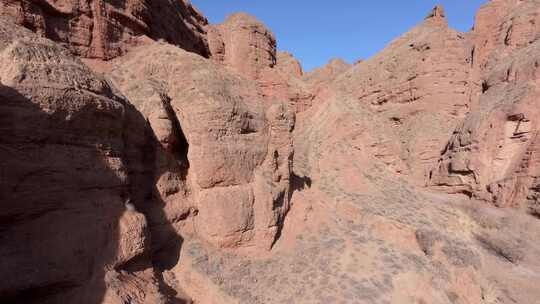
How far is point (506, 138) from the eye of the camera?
13.8m

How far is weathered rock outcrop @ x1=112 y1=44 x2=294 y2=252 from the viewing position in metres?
7.61

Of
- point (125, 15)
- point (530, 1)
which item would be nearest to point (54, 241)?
point (125, 15)

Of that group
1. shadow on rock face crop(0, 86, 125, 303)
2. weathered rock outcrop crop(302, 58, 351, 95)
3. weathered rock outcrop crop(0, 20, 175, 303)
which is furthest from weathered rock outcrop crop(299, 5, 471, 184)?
weathered rock outcrop crop(302, 58, 351, 95)

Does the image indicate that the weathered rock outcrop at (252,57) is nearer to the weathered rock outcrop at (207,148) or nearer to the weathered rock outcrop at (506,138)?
the weathered rock outcrop at (207,148)

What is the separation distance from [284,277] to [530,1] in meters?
26.7

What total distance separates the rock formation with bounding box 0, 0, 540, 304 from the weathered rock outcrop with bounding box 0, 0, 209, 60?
1.9 inches

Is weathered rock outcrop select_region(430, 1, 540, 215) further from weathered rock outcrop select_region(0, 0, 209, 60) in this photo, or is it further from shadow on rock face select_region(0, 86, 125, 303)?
weathered rock outcrop select_region(0, 0, 209, 60)

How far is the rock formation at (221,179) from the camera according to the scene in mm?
4688

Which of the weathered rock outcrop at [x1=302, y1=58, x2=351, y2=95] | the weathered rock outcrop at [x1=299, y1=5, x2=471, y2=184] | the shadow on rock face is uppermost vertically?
the weathered rock outcrop at [x1=302, y1=58, x2=351, y2=95]

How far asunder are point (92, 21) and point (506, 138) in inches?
758

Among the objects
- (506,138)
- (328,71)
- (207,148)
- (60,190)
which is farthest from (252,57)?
(328,71)

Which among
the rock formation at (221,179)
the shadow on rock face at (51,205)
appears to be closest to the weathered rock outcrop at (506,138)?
the rock formation at (221,179)

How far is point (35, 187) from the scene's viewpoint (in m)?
4.62

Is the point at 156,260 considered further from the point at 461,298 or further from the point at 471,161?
the point at 471,161
